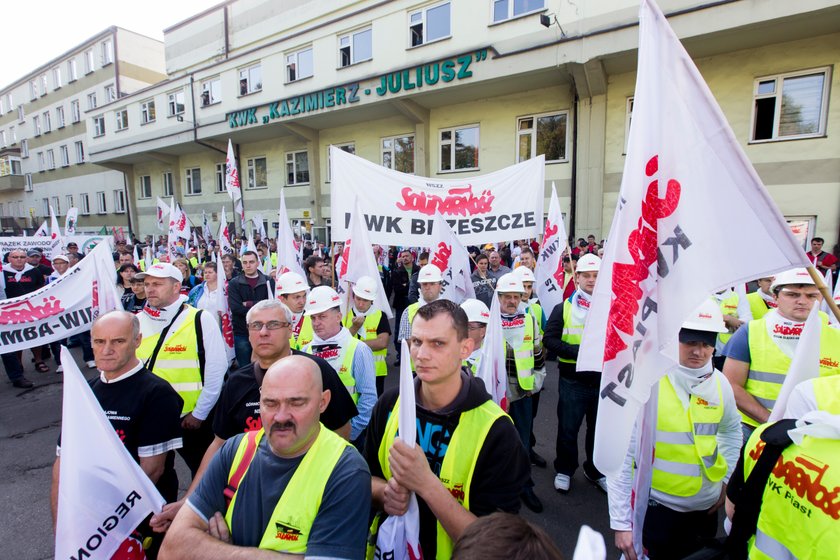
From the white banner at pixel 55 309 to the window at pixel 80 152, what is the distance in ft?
119

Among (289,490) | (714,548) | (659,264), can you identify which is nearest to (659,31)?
(659,264)

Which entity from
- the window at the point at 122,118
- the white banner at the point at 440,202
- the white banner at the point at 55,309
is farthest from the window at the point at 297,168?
the white banner at the point at 55,309

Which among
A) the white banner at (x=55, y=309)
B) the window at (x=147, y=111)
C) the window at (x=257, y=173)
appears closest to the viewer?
the white banner at (x=55, y=309)

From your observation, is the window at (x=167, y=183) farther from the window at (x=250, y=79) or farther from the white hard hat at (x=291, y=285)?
the white hard hat at (x=291, y=285)

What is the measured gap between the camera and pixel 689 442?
2.27 m

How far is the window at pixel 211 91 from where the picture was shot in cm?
2152

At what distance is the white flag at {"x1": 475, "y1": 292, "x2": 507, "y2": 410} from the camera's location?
321cm

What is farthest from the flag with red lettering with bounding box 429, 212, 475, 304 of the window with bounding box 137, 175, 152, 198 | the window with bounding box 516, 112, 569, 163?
the window with bounding box 137, 175, 152, 198

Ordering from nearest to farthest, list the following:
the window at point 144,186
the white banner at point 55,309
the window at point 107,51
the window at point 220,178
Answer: the white banner at point 55,309
the window at point 220,178
the window at point 144,186
the window at point 107,51

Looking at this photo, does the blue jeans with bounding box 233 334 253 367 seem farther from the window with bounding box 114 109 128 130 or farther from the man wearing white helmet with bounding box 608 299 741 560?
the window with bounding box 114 109 128 130

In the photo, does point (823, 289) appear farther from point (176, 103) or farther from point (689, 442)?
point (176, 103)

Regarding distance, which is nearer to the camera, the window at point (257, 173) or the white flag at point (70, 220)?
the white flag at point (70, 220)

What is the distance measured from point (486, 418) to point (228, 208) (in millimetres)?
24831

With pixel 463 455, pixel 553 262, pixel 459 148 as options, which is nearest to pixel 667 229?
pixel 463 455
